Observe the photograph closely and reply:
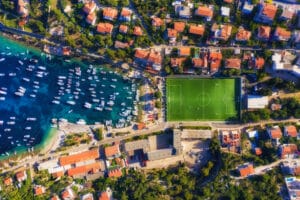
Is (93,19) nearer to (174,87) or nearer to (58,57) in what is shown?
(58,57)

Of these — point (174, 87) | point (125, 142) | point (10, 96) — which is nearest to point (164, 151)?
point (125, 142)

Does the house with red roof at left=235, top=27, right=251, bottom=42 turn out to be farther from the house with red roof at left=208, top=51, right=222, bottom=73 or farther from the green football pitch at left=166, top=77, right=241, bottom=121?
the green football pitch at left=166, top=77, right=241, bottom=121

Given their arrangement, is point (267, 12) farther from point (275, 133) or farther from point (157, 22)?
point (275, 133)

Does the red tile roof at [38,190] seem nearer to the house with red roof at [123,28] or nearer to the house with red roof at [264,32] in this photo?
the house with red roof at [123,28]

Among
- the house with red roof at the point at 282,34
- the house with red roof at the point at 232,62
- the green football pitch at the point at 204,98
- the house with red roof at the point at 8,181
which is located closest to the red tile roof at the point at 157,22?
the green football pitch at the point at 204,98

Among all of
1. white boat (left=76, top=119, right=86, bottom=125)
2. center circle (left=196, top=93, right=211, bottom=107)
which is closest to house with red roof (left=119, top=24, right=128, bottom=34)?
center circle (left=196, top=93, right=211, bottom=107)

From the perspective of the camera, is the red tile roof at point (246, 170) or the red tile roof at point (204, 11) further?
the red tile roof at point (204, 11)
